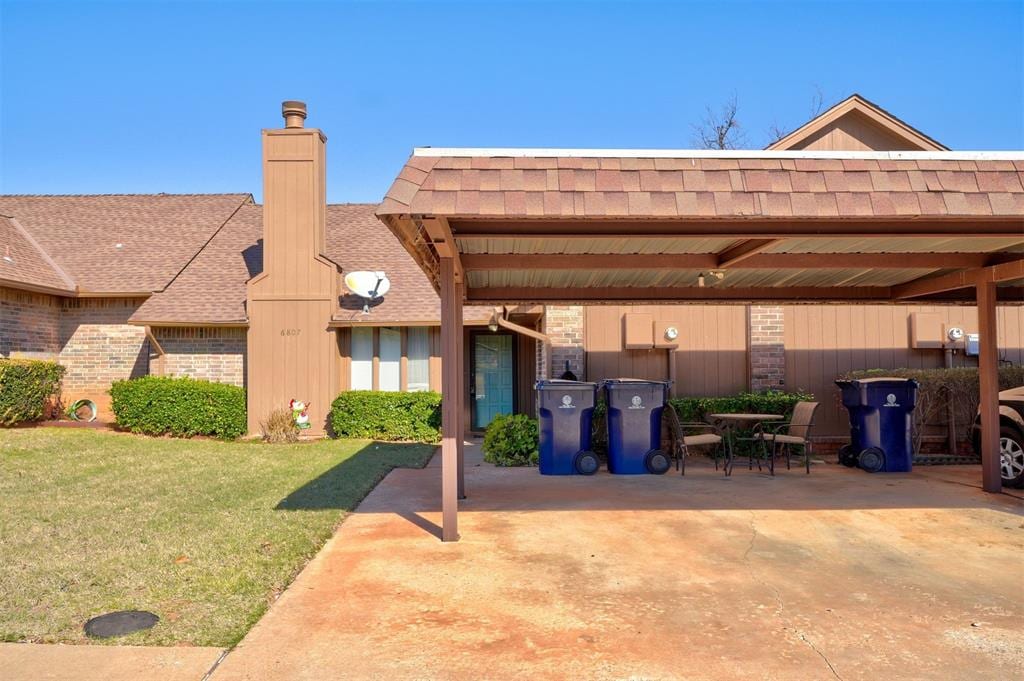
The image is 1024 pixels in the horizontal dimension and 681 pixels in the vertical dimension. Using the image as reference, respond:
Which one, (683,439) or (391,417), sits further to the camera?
(391,417)

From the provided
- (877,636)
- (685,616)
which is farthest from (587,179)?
(877,636)

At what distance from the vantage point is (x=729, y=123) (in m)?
27.5

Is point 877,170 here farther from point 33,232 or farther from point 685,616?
point 33,232

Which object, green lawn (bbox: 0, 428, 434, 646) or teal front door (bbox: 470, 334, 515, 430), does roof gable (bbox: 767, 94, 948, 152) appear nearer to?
teal front door (bbox: 470, 334, 515, 430)

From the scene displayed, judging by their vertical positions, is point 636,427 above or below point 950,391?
below

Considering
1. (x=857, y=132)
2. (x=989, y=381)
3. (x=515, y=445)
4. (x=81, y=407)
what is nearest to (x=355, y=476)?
(x=515, y=445)

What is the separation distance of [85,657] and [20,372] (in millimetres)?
10928

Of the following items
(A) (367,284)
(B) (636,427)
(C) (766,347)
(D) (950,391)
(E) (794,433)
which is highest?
(A) (367,284)

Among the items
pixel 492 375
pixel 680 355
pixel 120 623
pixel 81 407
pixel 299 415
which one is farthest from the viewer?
pixel 81 407

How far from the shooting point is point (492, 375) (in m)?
14.0

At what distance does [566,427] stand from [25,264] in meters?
11.7

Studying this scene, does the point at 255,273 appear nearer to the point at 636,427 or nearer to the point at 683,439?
the point at 636,427

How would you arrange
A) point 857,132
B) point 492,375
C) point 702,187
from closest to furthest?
point 702,187 < point 857,132 < point 492,375

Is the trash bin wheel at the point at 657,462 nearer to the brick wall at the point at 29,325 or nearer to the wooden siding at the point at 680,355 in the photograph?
the wooden siding at the point at 680,355
